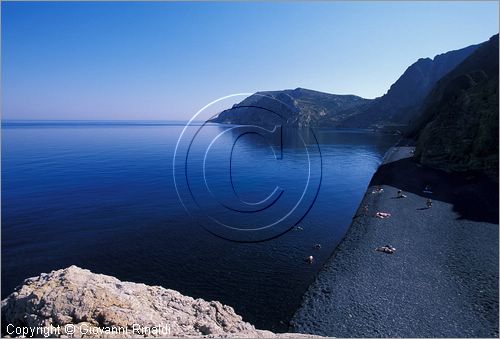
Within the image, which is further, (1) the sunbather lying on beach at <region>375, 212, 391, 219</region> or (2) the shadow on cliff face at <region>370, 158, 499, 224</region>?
(2) the shadow on cliff face at <region>370, 158, 499, 224</region>

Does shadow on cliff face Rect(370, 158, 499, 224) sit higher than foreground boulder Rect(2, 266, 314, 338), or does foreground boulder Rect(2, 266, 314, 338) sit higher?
foreground boulder Rect(2, 266, 314, 338)

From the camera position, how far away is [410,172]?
71.3 metres

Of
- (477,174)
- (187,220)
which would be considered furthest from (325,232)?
(477,174)

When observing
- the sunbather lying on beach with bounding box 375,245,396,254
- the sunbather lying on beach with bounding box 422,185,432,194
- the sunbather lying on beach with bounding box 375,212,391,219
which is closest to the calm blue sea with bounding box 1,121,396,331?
the sunbather lying on beach with bounding box 375,212,391,219

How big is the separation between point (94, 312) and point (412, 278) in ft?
82.5

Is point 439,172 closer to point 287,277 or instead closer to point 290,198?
point 290,198

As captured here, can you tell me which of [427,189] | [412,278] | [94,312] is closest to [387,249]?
[412,278]

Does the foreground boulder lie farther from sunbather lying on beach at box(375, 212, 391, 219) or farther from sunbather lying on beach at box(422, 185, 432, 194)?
sunbather lying on beach at box(422, 185, 432, 194)

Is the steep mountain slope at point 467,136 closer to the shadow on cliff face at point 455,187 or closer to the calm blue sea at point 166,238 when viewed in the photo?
the shadow on cliff face at point 455,187

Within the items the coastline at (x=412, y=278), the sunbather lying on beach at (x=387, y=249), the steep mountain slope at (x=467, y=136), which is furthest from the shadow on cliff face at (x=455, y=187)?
the sunbather lying on beach at (x=387, y=249)

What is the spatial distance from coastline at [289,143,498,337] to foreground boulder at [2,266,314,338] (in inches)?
374

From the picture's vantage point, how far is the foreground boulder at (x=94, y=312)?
11852mm

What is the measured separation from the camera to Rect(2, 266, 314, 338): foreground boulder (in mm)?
11852

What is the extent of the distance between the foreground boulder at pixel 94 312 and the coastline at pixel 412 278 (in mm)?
9506
